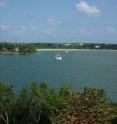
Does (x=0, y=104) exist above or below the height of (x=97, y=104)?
below

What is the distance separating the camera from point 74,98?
1149cm

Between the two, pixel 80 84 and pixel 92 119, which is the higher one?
pixel 92 119

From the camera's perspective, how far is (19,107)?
21.6 meters

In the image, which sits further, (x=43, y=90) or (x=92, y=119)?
(x=43, y=90)

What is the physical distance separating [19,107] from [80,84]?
97.2 feet

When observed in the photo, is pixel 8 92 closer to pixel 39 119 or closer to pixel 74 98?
pixel 39 119

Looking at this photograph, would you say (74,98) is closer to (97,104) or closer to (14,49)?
(97,104)

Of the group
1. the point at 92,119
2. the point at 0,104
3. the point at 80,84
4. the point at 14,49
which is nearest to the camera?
the point at 92,119

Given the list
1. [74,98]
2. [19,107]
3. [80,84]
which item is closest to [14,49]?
[80,84]

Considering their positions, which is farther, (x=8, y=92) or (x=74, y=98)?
(x=8, y=92)

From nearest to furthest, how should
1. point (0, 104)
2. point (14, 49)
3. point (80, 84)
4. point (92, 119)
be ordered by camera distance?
point (92, 119) → point (0, 104) → point (80, 84) → point (14, 49)

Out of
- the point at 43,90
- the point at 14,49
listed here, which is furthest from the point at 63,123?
the point at 14,49

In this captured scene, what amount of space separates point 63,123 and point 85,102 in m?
0.85

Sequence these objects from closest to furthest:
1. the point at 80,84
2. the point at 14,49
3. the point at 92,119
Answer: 1. the point at 92,119
2. the point at 80,84
3. the point at 14,49
